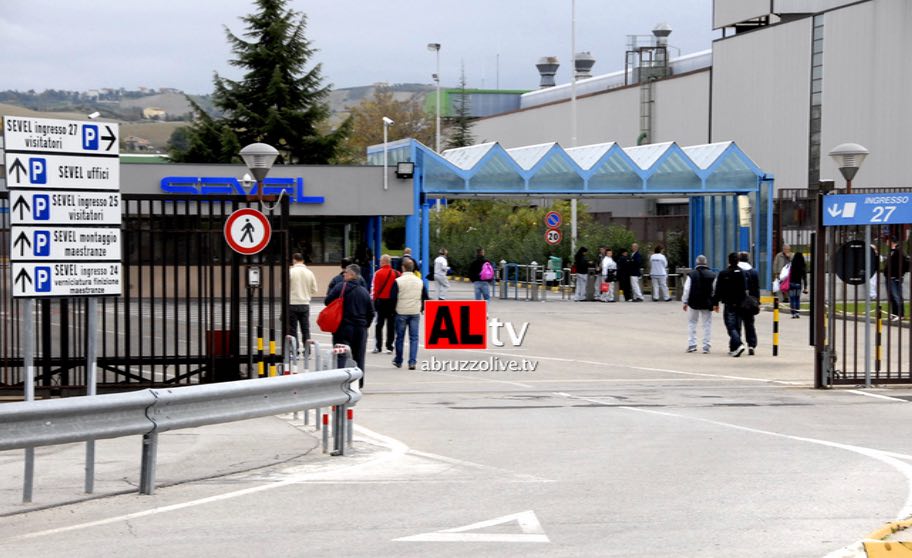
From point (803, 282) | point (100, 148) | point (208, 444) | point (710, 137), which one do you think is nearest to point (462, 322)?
point (208, 444)

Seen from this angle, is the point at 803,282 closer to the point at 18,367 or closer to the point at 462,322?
the point at 462,322

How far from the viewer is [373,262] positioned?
4022cm

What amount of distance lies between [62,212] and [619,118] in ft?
204

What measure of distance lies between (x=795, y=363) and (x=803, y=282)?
14.4 m

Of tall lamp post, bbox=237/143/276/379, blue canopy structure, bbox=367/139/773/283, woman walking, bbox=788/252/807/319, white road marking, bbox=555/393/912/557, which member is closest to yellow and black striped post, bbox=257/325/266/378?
tall lamp post, bbox=237/143/276/379

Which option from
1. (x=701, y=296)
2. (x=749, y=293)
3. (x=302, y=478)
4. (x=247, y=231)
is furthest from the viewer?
(x=749, y=293)

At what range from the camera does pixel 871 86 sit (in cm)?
4838

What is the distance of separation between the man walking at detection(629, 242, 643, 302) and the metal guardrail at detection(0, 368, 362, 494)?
2892 cm

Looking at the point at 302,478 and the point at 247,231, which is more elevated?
the point at 247,231

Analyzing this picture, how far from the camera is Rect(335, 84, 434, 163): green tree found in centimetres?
8925

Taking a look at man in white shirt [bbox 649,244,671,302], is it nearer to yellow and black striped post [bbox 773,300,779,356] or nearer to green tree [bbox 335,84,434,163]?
yellow and black striped post [bbox 773,300,779,356]

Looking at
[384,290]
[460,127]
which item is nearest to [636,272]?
[384,290]

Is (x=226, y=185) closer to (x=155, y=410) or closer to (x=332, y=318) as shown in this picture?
(x=332, y=318)

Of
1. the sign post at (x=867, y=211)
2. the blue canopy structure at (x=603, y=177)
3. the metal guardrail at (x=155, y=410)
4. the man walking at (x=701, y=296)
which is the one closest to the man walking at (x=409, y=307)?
the man walking at (x=701, y=296)
